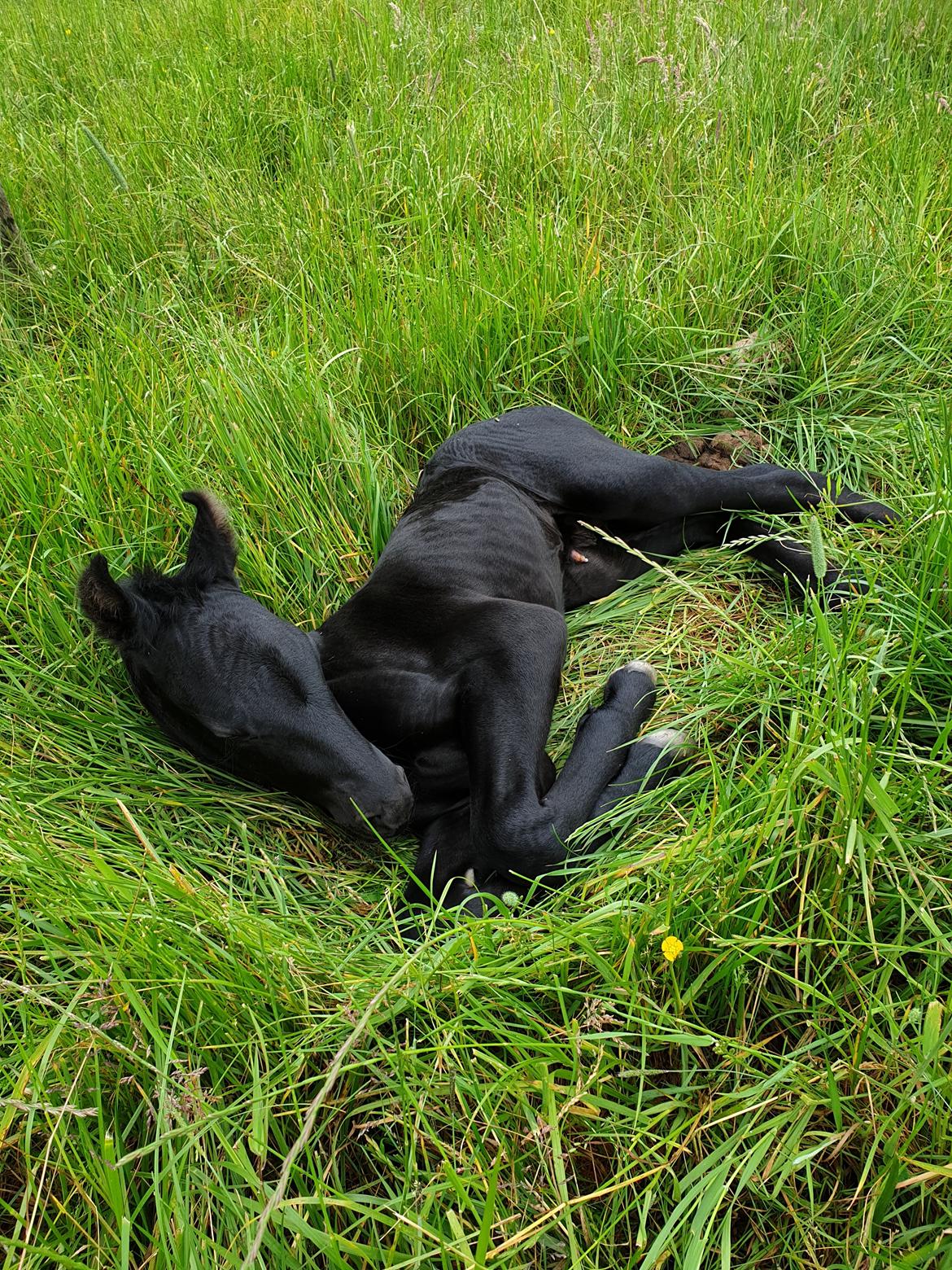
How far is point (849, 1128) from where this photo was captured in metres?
1.88

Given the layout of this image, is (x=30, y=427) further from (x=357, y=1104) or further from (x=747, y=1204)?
(x=747, y=1204)

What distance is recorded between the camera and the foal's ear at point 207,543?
10.7ft

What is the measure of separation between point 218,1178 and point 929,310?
166 inches

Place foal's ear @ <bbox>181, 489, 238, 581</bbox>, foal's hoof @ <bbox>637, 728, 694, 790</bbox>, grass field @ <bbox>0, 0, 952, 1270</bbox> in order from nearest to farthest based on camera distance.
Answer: grass field @ <bbox>0, 0, 952, 1270</bbox> < foal's hoof @ <bbox>637, 728, 694, 790</bbox> < foal's ear @ <bbox>181, 489, 238, 581</bbox>

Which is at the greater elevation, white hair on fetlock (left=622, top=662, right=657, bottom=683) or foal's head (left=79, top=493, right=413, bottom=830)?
foal's head (left=79, top=493, right=413, bottom=830)

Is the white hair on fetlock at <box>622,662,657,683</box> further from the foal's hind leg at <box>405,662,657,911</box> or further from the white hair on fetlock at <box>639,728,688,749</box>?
the white hair on fetlock at <box>639,728,688,749</box>

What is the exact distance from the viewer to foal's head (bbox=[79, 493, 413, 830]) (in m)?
2.94

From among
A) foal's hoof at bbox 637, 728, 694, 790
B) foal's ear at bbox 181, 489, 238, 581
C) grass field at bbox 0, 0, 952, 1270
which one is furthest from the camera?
foal's ear at bbox 181, 489, 238, 581

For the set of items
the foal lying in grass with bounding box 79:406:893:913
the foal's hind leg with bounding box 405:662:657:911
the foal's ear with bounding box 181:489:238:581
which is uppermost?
the foal's ear with bounding box 181:489:238:581

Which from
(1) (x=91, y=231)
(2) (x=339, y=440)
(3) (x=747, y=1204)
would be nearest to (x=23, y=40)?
(1) (x=91, y=231)

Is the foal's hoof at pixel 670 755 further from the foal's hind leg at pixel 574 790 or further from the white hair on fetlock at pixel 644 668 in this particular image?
the white hair on fetlock at pixel 644 668

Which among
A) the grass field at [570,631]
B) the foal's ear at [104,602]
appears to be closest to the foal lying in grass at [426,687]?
the foal's ear at [104,602]

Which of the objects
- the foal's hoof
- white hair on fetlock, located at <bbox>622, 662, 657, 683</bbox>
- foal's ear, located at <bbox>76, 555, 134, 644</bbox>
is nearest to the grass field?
the foal's hoof

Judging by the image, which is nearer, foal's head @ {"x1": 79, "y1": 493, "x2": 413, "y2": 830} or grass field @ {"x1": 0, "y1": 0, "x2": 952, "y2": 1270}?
grass field @ {"x1": 0, "y1": 0, "x2": 952, "y2": 1270}
